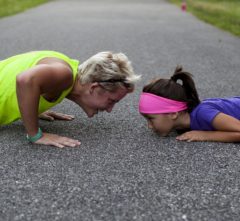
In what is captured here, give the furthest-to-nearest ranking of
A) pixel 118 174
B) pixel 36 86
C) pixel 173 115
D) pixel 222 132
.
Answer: pixel 173 115 → pixel 222 132 → pixel 36 86 → pixel 118 174

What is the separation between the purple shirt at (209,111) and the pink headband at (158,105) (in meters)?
0.15

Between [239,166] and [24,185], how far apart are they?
1357 mm

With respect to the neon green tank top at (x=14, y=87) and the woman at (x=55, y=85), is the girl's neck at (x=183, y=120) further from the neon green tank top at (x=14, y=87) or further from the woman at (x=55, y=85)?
the neon green tank top at (x=14, y=87)

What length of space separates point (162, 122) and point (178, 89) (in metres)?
0.28

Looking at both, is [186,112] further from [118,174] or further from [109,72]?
[118,174]

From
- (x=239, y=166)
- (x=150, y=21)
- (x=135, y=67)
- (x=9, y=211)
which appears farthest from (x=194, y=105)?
(x=150, y=21)

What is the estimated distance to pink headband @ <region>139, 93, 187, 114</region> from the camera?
3.43 meters

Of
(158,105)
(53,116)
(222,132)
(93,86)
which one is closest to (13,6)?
(53,116)

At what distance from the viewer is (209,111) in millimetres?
3424

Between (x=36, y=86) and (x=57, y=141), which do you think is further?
(x=57, y=141)

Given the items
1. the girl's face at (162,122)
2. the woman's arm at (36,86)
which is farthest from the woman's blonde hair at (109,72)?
the girl's face at (162,122)

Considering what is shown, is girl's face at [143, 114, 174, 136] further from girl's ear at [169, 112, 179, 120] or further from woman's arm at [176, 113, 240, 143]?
woman's arm at [176, 113, 240, 143]

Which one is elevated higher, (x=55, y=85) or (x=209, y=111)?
(x=55, y=85)

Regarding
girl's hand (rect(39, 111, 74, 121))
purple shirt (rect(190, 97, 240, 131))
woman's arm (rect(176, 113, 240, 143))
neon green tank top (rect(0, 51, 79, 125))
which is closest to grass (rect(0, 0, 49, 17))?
girl's hand (rect(39, 111, 74, 121))
